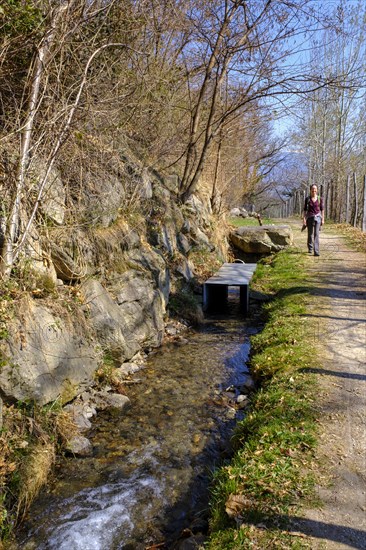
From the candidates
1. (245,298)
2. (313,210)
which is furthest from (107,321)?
(313,210)

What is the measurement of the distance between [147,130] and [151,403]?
6.66m

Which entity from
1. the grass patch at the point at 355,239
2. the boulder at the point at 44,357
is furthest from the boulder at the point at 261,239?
the boulder at the point at 44,357

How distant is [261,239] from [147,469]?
12185 mm

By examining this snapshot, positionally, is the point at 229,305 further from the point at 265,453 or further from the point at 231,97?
the point at 265,453

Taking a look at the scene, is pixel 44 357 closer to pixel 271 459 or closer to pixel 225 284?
pixel 271 459

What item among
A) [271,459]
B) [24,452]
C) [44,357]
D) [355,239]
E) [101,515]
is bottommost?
[101,515]

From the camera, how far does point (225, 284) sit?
391 inches

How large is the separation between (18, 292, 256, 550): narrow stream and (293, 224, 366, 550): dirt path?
108cm

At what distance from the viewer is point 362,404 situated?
442 centimetres

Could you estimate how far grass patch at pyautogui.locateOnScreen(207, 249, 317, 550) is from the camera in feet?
9.70

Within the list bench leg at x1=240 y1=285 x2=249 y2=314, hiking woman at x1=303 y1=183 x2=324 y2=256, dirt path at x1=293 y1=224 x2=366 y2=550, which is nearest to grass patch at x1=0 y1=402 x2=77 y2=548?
dirt path at x1=293 y1=224 x2=366 y2=550

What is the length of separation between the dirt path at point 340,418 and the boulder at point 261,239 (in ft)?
20.1

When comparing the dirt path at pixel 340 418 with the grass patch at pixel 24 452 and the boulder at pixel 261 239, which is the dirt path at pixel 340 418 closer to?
the grass patch at pixel 24 452

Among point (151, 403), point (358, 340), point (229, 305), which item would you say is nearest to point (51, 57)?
point (151, 403)
